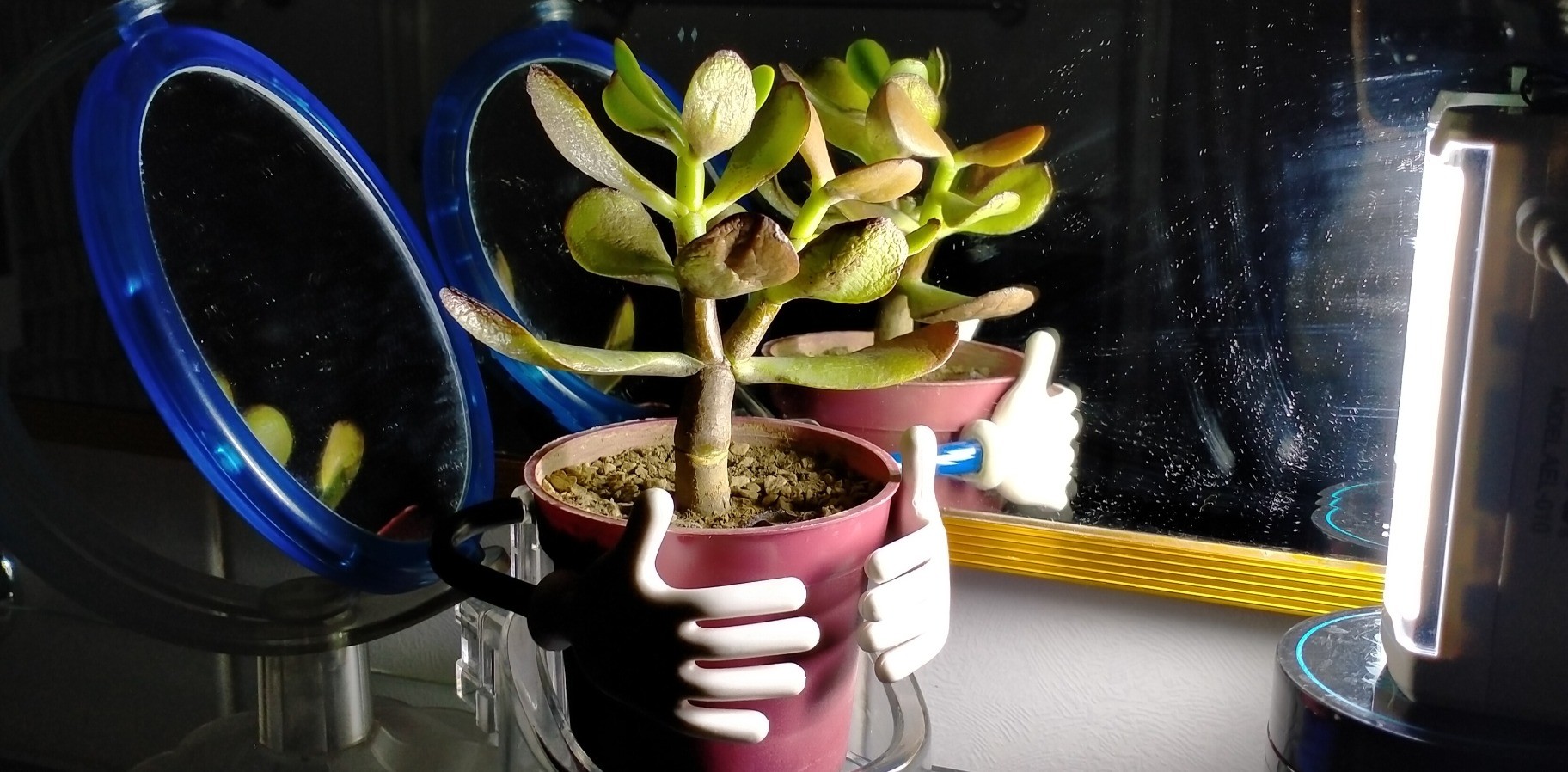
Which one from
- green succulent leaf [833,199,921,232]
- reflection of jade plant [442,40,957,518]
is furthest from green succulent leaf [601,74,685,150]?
green succulent leaf [833,199,921,232]

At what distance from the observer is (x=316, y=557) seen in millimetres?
448

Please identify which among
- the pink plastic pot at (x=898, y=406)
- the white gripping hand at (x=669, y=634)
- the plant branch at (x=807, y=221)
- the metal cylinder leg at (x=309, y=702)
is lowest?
the metal cylinder leg at (x=309, y=702)

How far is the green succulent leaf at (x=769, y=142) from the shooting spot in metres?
0.34

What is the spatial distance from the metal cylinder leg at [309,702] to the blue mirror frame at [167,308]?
4.1 inches

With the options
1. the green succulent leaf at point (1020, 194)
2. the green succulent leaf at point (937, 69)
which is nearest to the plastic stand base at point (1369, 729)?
the green succulent leaf at point (1020, 194)

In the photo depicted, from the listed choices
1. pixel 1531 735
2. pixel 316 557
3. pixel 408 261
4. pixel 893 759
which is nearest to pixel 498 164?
pixel 408 261

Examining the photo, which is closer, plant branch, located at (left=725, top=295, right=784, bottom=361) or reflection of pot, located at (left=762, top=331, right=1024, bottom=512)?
plant branch, located at (left=725, top=295, right=784, bottom=361)

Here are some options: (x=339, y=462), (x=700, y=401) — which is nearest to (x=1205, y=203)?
(x=700, y=401)

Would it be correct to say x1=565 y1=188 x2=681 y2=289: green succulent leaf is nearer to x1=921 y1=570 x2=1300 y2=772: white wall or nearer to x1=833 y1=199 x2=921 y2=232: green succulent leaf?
x1=833 y1=199 x2=921 y2=232: green succulent leaf

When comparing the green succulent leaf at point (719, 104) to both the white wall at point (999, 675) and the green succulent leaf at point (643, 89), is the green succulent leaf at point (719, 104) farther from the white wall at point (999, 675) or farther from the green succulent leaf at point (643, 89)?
the white wall at point (999, 675)

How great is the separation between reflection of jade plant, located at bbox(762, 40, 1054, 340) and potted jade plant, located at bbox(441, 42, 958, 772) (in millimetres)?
57

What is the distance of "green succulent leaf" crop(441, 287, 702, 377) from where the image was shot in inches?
13.3

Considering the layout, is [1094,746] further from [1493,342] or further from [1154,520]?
[1493,342]

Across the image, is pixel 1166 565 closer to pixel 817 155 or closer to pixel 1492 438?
pixel 1492 438
